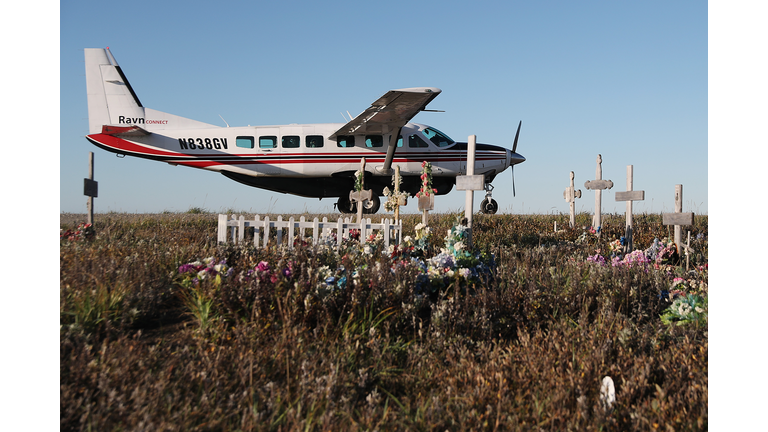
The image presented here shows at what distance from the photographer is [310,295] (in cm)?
420

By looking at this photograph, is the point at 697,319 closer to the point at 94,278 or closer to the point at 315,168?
the point at 94,278

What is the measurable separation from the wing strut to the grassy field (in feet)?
35.6

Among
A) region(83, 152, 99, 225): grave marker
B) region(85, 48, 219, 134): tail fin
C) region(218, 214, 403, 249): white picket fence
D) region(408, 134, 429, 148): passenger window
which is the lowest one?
region(218, 214, 403, 249): white picket fence

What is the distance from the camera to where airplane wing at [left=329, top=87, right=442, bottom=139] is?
13.5 m

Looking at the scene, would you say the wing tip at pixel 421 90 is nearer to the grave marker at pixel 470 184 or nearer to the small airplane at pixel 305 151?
the small airplane at pixel 305 151

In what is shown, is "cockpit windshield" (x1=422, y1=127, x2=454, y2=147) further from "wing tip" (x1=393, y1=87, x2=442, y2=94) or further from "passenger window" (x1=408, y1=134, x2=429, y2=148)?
"wing tip" (x1=393, y1=87, x2=442, y2=94)

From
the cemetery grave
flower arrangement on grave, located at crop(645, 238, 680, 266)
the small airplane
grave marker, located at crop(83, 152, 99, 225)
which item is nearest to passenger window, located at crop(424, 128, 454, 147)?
the small airplane

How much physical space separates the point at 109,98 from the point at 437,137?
14.1m

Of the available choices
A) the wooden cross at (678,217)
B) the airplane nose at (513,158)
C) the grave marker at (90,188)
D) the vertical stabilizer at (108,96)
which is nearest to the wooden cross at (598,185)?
the wooden cross at (678,217)

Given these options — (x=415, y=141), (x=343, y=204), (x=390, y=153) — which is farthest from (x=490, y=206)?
(x=343, y=204)

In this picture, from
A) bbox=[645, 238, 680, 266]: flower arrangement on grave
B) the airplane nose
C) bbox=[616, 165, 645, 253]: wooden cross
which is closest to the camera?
bbox=[645, 238, 680, 266]: flower arrangement on grave

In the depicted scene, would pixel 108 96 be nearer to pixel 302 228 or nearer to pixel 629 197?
pixel 302 228

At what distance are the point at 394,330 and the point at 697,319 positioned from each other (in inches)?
126
